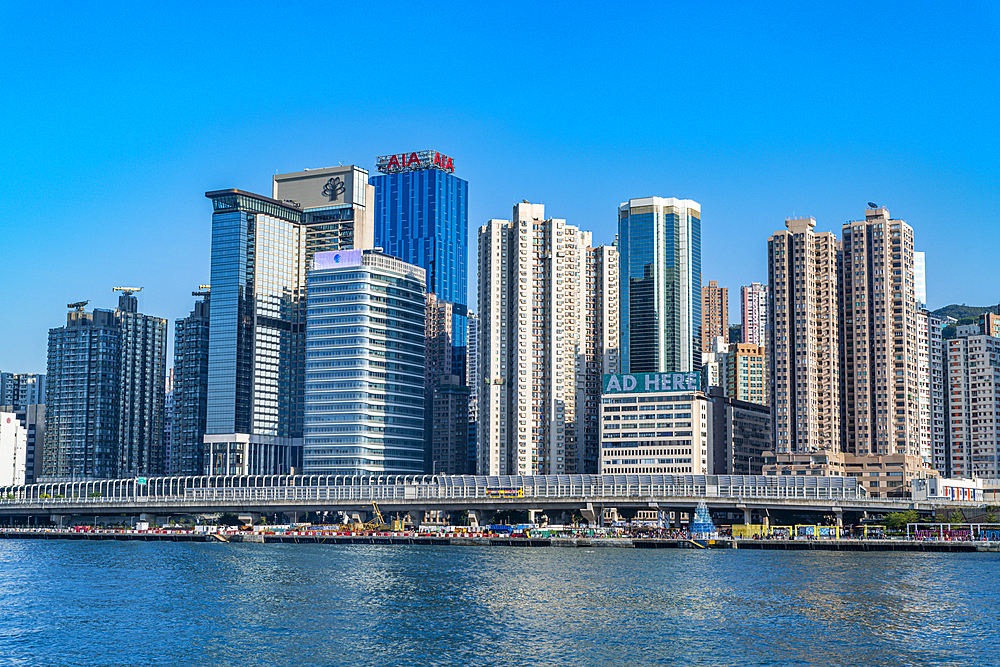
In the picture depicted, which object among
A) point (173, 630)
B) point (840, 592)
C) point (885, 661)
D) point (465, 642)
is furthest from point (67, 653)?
point (840, 592)

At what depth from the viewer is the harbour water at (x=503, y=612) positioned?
287 feet

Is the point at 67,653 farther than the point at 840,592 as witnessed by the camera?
No

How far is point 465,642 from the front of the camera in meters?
93.1

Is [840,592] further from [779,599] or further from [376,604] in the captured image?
[376,604]

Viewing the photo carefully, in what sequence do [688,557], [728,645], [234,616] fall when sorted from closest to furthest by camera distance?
[728,645] → [234,616] → [688,557]

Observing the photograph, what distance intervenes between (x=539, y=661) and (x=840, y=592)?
49.5 m

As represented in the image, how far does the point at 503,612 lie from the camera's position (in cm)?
10906

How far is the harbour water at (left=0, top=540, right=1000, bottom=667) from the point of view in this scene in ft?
287

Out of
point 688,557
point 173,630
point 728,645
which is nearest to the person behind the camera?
point 728,645

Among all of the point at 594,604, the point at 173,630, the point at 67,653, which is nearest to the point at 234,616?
the point at 173,630

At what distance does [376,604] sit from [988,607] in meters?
57.1

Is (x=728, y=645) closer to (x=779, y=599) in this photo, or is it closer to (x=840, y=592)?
(x=779, y=599)

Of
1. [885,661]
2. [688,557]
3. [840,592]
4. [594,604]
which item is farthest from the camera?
[688,557]

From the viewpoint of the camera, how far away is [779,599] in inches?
4594
